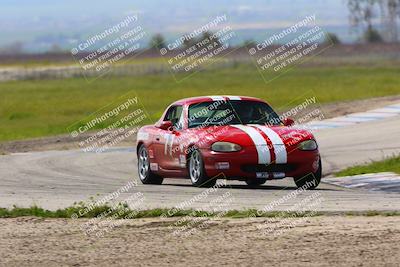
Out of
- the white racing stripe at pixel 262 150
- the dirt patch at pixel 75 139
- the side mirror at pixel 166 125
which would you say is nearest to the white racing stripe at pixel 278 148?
the white racing stripe at pixel 262 150

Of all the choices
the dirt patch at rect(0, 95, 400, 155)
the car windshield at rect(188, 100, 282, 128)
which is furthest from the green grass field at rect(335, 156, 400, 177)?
the dirt patch at rect(0, 95, 400, 155)

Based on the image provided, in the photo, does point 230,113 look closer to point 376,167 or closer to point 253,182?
point 253,182

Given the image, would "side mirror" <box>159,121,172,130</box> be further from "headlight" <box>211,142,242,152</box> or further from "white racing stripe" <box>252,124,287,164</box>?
"white racing stripe" <box>252,124,287,164</box>

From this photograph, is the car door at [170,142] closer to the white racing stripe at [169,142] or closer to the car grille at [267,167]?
the white racing stripe at [169,142]

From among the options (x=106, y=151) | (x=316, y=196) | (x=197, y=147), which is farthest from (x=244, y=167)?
(x=106, y=151)

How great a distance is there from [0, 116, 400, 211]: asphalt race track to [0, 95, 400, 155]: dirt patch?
1.66m

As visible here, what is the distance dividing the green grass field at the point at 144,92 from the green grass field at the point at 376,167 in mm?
15003

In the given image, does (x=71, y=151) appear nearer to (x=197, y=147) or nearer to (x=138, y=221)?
(x=197, y=147)

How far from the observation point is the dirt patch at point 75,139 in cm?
2772

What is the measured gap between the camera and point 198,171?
16.7 metres

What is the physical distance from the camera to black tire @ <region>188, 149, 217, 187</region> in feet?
54.1

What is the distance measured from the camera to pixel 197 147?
54.6 ft

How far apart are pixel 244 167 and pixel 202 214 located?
430cm

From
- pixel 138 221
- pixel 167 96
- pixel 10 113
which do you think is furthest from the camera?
pixel 167 96
